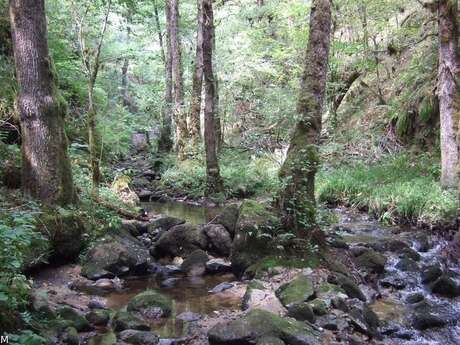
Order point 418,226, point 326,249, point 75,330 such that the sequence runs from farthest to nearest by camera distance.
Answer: point 418,226 < point 326,249 < point 75,330

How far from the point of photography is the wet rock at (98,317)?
534 cm

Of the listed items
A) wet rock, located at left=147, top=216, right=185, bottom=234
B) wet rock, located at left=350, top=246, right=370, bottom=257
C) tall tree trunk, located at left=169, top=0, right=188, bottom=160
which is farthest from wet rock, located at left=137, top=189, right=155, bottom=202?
wet rock, located at left=350, top=246, right=370, bottom=257

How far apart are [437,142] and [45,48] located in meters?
11.2

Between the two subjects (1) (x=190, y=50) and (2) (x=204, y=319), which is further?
Answer: (1) (x=190, y=50)

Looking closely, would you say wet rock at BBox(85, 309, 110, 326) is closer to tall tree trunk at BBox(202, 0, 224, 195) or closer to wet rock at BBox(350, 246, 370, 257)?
wet rock at BBox(350, 246, 370, 257)

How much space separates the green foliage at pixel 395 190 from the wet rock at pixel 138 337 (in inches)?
286

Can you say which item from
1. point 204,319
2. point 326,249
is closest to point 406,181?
point 326,249

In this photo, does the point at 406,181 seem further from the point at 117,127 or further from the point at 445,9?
the point at 117,127

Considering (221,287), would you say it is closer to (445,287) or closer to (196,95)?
(445,287)

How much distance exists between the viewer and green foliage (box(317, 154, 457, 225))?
Result: 1006cm

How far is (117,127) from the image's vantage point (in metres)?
13.2

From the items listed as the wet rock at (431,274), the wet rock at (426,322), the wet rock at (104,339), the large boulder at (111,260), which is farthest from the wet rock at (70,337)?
the wet rock at (431,274)

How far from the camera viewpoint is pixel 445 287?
22.4ft

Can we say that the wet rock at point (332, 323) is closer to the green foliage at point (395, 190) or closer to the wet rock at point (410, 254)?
the wet rock at point (410, 254)
